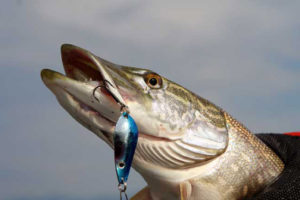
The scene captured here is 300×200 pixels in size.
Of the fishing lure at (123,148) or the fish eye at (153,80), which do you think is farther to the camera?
the fish eye at (153,80)

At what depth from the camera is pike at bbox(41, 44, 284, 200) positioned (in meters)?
3.79

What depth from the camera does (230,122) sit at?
427 centimetres

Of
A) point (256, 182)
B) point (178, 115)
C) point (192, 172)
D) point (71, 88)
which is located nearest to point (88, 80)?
point (71, 88)

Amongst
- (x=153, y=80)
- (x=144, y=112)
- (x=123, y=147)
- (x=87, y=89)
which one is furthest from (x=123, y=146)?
(x=153, y=80)

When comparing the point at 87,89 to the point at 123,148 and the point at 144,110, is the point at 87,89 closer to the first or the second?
the point at 144,110

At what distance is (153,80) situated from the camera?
4016mm

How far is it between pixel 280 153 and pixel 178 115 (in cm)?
124

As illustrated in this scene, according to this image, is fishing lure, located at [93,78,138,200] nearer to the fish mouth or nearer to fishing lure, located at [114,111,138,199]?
fishing lure, located at [114,111,138,199]

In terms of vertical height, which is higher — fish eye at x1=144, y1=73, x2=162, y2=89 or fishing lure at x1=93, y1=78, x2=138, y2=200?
fish eye at x1=144, y1=73, x2=162, y2=89

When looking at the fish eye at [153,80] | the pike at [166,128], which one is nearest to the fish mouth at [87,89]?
the pike at [166,128]

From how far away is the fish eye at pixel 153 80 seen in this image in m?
3.99

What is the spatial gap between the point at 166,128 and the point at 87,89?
0.69 m

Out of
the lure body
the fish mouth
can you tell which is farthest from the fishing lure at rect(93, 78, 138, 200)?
the fish mouth

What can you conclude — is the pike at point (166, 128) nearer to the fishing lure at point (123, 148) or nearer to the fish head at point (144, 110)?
the fish head at point (144, 110)
